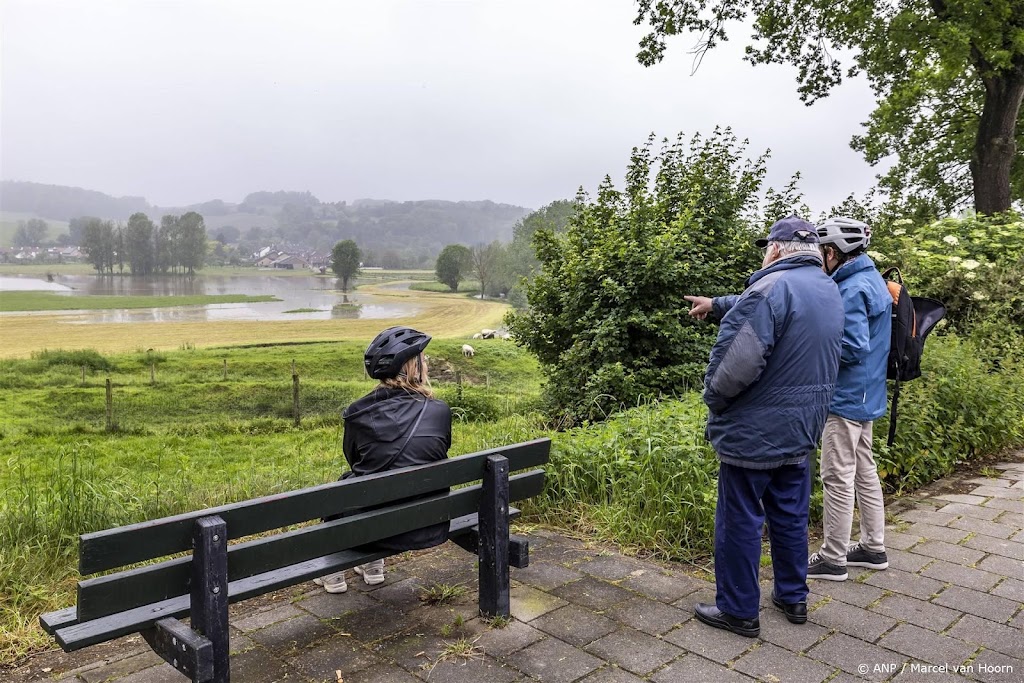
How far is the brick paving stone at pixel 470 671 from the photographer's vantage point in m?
2.71

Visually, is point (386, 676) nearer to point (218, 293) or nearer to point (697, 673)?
point (697, 673)

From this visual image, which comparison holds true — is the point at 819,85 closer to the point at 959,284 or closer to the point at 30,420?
the point at 959,284

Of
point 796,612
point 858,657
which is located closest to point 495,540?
point 796,612

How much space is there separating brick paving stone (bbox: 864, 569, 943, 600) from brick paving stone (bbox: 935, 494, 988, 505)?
5.22 ft

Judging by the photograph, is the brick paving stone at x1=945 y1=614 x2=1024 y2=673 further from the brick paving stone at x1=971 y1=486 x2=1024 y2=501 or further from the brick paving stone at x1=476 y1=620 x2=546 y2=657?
the brick paving stone at x1=971 y1=486 x2=1024 y2=501

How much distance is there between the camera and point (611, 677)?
2723 millimetres

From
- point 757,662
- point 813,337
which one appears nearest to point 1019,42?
point 813,337

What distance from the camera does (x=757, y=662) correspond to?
284 cm

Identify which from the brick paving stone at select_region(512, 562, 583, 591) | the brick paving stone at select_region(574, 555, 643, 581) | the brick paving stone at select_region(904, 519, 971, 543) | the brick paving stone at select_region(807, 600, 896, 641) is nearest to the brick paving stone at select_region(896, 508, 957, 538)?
the brick paving stone at select_region(904, 519, 971, 543)

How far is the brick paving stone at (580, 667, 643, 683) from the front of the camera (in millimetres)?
2695

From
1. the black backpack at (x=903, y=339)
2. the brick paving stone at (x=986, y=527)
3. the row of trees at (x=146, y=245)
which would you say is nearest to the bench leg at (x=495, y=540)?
the black backpack at (x=903, y=339)

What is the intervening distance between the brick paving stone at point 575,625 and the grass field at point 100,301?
142 feet

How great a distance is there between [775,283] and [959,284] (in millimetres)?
6978

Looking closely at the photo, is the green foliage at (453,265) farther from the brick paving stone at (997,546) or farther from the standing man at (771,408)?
the standing man at (771,408)
